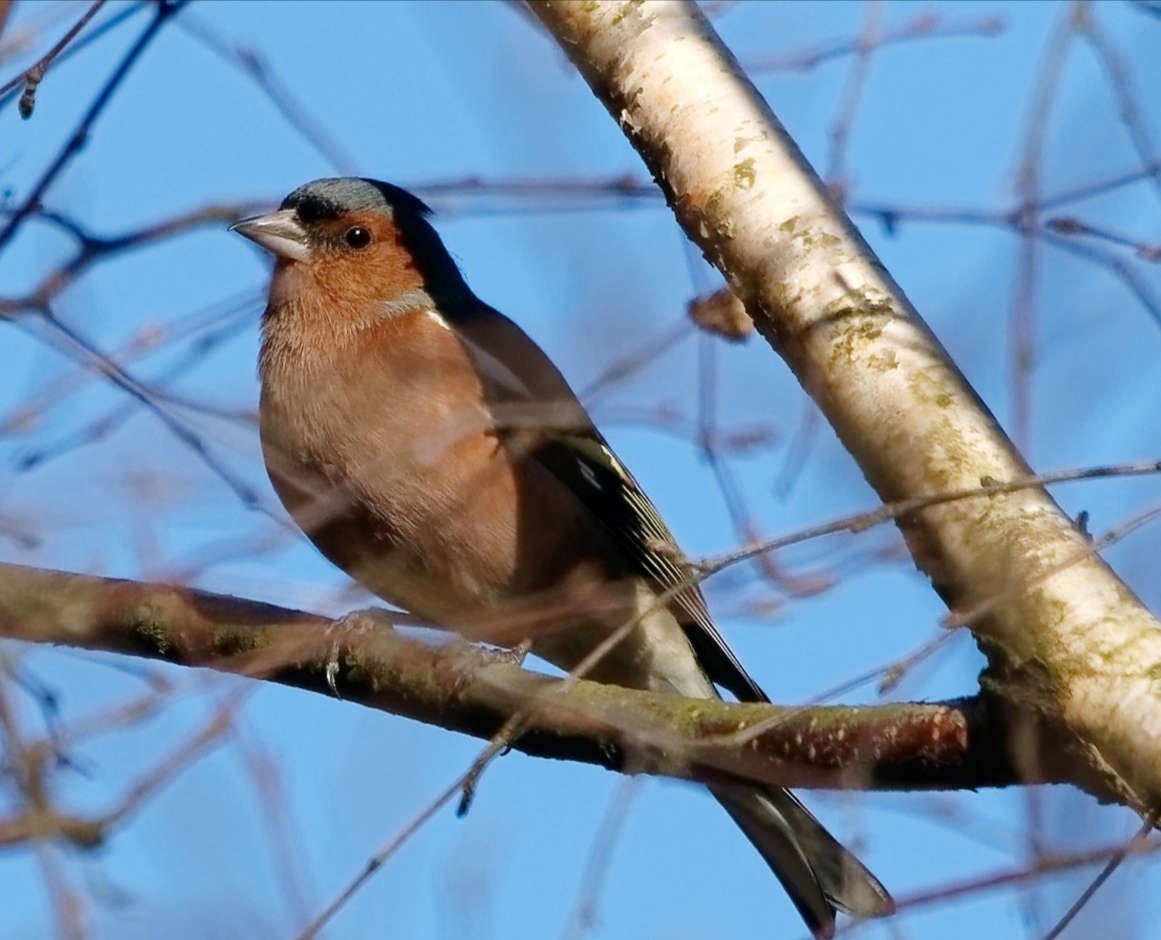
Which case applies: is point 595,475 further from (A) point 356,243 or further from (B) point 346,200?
(B) point 346,200

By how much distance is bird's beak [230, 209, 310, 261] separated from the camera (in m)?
6.23

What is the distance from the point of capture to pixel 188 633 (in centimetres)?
427

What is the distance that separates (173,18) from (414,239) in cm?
253

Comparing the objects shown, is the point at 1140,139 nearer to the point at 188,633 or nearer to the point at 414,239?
the point at 188,633

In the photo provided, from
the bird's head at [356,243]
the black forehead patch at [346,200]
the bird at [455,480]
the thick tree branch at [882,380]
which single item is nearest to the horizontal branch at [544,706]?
the thick tree branch at [882,380]

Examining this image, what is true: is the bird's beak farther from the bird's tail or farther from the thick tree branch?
the bird's tail

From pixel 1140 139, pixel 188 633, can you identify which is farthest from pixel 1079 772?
pixel 188 633

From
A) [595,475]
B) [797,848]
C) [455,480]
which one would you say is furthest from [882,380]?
[595,475]

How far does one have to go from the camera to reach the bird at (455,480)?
200 inches

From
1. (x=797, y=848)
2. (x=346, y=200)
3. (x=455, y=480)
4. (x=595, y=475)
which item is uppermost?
(x=346, y=200)

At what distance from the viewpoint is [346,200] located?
6473 millimetres

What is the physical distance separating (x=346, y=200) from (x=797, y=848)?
119 inches

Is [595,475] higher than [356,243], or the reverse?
[356,243]

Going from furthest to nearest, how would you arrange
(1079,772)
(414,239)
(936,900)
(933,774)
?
(414,239) → (933,774) → (1079,772) → (936,900)
